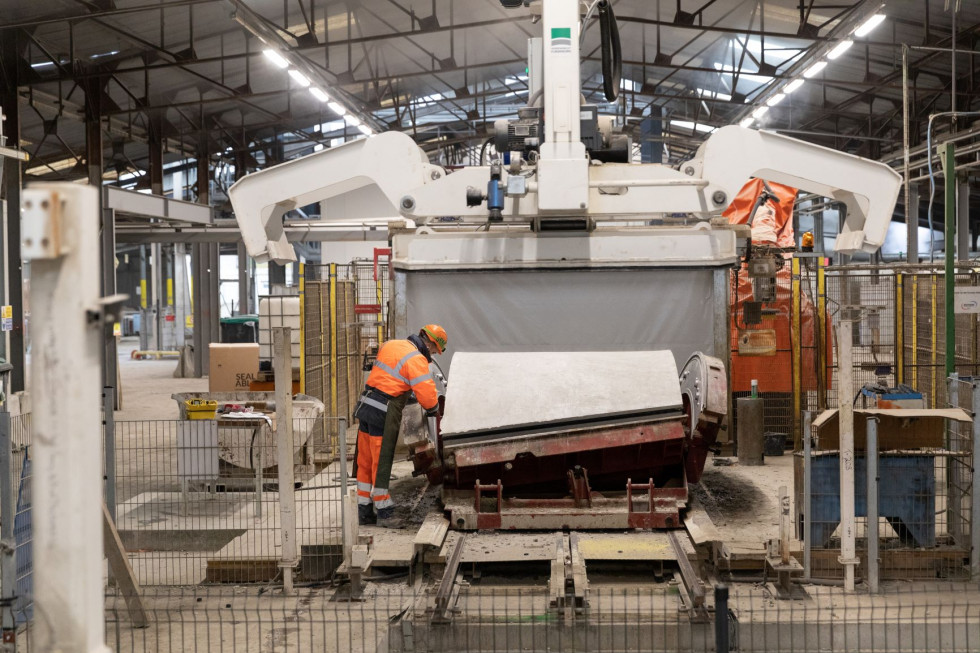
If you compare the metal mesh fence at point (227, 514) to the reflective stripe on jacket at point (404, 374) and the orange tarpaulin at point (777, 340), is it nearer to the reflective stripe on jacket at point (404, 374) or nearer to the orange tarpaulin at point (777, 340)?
the reflective stripe on jacket at point (404, 374)

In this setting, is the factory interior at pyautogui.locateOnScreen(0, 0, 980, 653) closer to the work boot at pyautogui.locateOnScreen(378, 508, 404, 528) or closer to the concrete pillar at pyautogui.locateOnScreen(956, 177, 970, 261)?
the work boot at pyautogui.locateOnScreen(378, 508, 404, 528)

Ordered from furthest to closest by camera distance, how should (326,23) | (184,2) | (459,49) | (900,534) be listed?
(459,49) → (326,23) → (184,2) → (900,534)

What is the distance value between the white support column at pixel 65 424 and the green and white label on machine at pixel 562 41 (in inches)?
189

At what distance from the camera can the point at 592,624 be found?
521 cm

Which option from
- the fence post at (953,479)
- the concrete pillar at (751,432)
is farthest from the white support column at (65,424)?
the concrete pillar at (751,432)

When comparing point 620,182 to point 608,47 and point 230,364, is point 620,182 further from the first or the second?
point 230,364

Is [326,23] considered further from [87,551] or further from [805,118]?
[87,551]

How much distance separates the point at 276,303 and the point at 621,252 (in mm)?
6606

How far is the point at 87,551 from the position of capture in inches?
111

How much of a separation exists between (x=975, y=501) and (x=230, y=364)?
11351 millimetres

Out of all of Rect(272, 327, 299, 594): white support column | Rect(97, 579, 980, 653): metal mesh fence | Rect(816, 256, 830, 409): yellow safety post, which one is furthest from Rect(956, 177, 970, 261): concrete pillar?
Rect(272, 327, 299, 594): white support column

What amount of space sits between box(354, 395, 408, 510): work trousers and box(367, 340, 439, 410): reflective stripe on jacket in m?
0.13

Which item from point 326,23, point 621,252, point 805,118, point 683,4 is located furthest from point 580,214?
point 805,118

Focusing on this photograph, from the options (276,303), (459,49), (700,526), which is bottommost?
(700,526)
